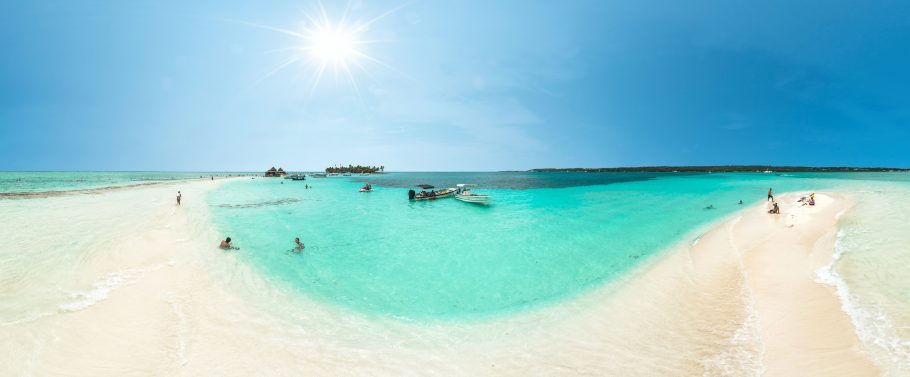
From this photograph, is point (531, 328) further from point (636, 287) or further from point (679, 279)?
point (679, 279)

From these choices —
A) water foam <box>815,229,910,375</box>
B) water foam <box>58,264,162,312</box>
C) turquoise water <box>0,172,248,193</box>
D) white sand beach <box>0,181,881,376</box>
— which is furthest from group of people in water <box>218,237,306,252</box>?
turquoise water <box>0,172,248,193</box>

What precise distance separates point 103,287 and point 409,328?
34.4 ft

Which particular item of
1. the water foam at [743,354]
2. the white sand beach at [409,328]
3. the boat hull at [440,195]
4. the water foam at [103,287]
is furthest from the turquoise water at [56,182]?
the water foam at [743,354]

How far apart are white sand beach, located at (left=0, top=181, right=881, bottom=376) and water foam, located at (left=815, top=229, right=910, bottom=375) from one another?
230 mm

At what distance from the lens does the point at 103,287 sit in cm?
1061

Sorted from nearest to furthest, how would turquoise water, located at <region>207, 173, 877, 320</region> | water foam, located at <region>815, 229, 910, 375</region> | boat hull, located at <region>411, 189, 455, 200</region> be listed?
water foam, located at <region>815, 229, 910, 375</region> → turquoise water, located at <region>207, 173, 877, 320</region> → boat hull, located at <region>411, 189, 455, 200</region>

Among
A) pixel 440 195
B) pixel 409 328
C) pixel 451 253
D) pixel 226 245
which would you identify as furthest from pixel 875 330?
pixel 440 195

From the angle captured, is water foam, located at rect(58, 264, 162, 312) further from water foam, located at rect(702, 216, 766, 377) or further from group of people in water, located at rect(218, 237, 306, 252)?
water foam, located at rect(702, 216, 766, 377)

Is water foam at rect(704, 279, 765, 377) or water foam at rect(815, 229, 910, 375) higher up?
water foam at rect(815, 229, 910, 375)

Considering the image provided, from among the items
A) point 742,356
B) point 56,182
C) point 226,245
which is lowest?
point 742,356

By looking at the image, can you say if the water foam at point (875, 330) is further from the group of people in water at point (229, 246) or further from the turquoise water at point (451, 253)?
the group of people in water at point (229, 246)

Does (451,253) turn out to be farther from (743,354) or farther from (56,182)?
(56,182)

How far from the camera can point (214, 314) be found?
9109 mm

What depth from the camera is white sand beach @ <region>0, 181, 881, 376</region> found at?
21.8 feet
